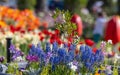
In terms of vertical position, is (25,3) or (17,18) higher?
(25,3)

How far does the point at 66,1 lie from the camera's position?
3008cm

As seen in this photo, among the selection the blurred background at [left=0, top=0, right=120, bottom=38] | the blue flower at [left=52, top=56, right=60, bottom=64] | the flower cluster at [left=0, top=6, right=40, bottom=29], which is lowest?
the blue flower at [left=52, top=56, right=60, bottom=64]

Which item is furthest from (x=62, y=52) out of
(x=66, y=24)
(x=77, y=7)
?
(x=77, y=7)

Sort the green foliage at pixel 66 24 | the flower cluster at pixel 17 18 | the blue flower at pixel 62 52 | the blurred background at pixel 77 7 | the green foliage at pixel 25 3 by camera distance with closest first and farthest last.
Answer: the blue flower at pixel 62 52
the green foliage at pixel 66 24
the flower cluster at pixel 17 18
the blurred background at pixel 77 7
the green foliage at pixel 25 3

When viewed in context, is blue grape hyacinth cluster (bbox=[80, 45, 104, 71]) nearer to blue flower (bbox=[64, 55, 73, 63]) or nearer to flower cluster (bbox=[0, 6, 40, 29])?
blue flower (bbox=[64, 55, 73, 63])

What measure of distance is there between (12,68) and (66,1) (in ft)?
75.4

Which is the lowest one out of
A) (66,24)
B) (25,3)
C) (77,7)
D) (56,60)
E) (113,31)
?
(56,60)

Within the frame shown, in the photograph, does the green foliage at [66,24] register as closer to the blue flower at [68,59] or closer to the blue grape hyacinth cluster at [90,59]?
the blue grape hyacinth cluster at [90,59]

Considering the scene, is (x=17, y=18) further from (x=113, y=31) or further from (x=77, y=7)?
(x=77, y=7)

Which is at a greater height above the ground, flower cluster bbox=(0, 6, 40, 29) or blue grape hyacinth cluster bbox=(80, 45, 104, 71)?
flower cluster bbox=(0, 6, 40, 29)

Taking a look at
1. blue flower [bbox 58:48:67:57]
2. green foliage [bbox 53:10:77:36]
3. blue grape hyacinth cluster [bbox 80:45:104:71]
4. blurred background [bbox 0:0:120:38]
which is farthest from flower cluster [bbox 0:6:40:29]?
blue flower [bbox 58:48:67:57]

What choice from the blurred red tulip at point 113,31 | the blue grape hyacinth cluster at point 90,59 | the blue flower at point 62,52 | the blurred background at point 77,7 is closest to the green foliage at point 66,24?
the blue grape hyacinth cluster at point 90,59

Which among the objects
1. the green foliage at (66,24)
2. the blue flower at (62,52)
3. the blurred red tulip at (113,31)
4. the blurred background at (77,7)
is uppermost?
the blurred background at (77,7)

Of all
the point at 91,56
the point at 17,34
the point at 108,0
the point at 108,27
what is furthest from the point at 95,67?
the point at 108,0
